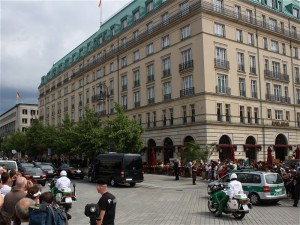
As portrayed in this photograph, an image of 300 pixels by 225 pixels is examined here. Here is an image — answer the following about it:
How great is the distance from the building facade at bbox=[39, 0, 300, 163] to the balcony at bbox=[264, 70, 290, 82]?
17 centimetres

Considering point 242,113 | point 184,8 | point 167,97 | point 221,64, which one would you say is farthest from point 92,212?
point 184,8

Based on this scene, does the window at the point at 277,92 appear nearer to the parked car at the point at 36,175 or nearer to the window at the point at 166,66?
the window at the point at 166,66

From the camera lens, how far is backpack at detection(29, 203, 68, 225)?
17.3 ft

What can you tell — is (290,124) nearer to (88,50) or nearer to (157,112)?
(157,112)

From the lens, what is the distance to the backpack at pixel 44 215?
527 centimetres

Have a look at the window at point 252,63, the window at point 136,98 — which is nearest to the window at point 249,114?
the window at point 252,63

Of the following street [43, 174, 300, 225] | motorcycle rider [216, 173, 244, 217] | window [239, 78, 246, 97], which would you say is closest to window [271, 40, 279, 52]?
window [239, 78, 246, 97]

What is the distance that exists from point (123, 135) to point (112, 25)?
31.6m

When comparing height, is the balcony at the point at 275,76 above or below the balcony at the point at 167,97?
above

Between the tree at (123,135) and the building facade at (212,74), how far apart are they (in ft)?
16.9

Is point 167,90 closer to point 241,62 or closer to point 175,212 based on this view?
point 241,62

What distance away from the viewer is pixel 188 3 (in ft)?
142

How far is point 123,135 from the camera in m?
34.2

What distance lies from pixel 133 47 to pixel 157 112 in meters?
11.5
